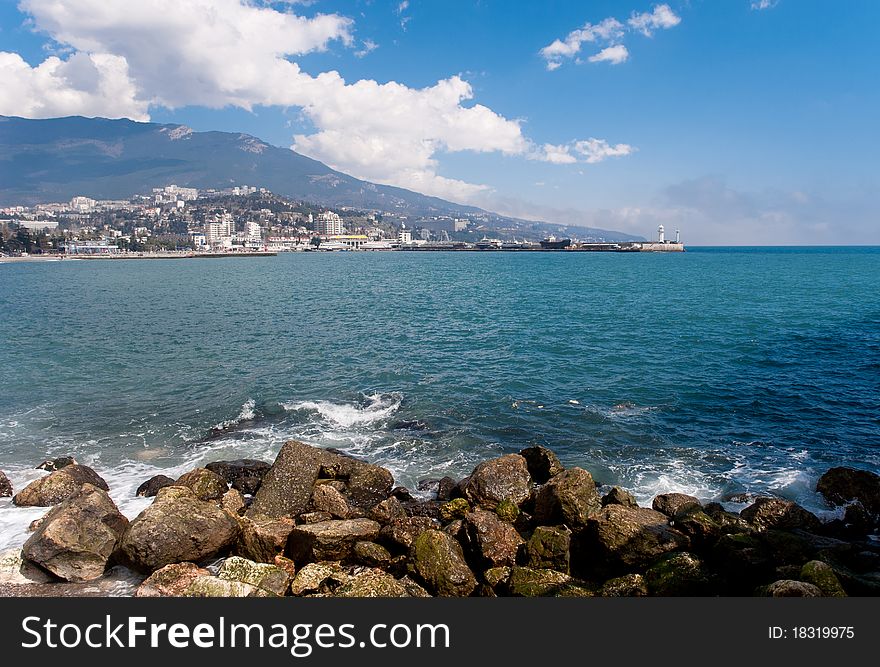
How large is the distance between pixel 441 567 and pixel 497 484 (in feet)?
12.3

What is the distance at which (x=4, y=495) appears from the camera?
1325cm

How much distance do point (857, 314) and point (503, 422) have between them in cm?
4003

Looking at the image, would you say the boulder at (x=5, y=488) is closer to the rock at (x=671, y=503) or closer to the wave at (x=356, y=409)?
the wave at (x=356, y=409)

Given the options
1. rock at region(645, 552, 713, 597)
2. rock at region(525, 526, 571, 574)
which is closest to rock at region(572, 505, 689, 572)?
rock at region(525, 526, 571, 574)

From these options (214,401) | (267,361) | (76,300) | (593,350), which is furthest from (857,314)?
(76,300)

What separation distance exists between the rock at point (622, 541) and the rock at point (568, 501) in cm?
51

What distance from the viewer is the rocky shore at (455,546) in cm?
839


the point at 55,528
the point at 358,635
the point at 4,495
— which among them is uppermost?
the point at 358,635

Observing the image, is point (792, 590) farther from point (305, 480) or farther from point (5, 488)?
point (5, 488)

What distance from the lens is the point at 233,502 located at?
477 inches

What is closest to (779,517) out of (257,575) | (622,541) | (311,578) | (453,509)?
(622,541)

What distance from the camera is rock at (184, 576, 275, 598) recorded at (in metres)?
7.96

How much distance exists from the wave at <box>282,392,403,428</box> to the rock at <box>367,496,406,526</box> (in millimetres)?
7209

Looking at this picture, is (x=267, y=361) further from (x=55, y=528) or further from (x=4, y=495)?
(x=55, y=528)
